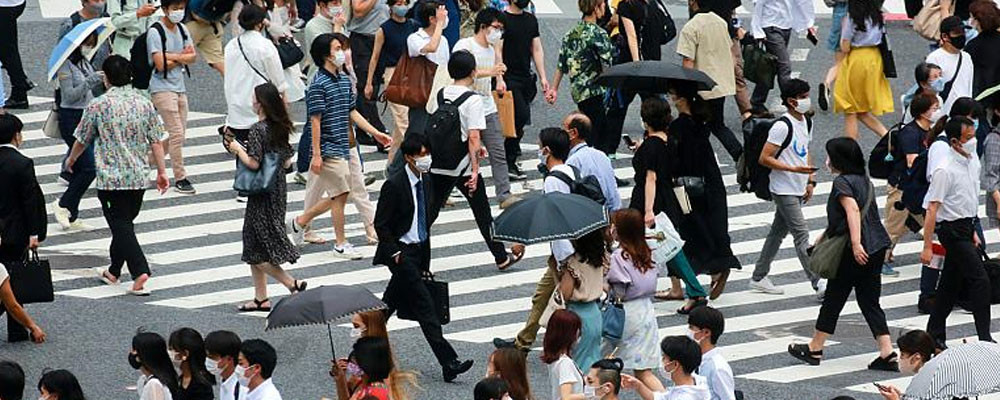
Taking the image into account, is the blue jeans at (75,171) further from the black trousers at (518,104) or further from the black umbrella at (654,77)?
the black umbrella at (654,77)

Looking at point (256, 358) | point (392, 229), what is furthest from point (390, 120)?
point (256, 358)

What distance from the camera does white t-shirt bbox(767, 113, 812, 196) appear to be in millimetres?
17234

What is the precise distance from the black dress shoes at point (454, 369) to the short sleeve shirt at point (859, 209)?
104 inches

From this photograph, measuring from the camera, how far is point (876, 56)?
68.6 feet

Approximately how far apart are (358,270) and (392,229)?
3.31m

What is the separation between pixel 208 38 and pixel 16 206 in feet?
19.3

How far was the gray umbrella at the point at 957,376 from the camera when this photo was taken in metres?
11.7

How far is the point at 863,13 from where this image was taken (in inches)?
814

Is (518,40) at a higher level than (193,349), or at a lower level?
lower

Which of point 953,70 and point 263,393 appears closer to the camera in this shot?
point 263,393

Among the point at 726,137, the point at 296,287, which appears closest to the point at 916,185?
the point at 726,137

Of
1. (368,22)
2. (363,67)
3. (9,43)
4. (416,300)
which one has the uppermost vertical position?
(416,300)

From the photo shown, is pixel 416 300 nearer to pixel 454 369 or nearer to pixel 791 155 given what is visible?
pixel 454 369

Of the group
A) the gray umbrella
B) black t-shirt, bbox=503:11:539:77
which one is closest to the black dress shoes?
the gray umbrella
